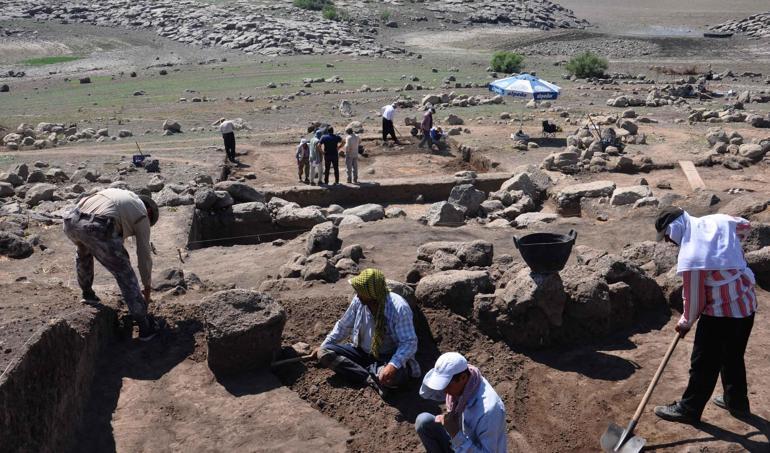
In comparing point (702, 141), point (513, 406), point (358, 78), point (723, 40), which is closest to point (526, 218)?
point (513, 406)

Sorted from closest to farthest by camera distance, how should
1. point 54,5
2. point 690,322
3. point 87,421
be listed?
point 690,322
point 87,421
point 54,5

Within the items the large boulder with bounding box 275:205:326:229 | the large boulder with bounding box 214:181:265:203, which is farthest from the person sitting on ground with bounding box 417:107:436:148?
the large boulder with bounding box 275:205:326:229

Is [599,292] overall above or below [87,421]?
above

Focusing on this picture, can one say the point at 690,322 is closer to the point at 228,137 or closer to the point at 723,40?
the point at 228,137

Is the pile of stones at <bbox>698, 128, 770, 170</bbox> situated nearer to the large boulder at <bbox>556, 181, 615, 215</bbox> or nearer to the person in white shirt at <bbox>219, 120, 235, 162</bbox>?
the large boulder at <bbox>556, 181, 615, 215</bbox>

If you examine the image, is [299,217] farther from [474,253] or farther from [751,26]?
[751,26]

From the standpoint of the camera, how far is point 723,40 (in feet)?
152

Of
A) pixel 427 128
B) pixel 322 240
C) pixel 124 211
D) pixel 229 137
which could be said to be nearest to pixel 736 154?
pixel 427 128

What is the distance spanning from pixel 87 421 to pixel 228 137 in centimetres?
1224

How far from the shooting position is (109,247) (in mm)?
6941

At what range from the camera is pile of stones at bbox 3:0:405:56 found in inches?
1844

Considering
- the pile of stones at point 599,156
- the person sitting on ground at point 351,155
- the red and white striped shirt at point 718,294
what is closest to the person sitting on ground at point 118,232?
the red and white striped shirt at point 718,294

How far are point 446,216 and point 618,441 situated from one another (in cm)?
740

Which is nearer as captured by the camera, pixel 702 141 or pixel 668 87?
pixel 702 141
